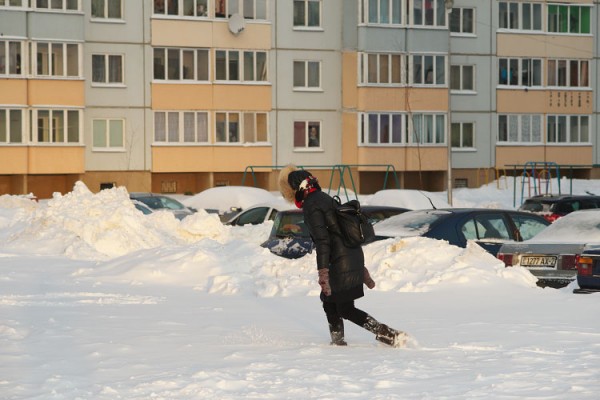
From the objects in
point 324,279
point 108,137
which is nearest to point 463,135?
point 108,137

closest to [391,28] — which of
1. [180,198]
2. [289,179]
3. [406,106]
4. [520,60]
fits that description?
[406,106]

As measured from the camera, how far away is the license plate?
57.4ft

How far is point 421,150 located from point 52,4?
642 inches

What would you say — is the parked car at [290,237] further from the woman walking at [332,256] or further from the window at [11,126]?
the window at [11,126]

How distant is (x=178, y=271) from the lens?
18.9m

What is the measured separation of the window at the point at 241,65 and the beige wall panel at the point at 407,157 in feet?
17.2

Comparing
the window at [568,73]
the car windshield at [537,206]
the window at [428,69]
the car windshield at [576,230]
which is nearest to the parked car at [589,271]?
the car windshield at [576,230]

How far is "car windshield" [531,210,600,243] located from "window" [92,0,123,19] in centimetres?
3569

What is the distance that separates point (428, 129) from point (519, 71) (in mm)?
5700

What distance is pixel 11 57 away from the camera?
4962cm

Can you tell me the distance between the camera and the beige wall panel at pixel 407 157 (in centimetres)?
5462

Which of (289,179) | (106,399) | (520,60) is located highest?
(520,60)

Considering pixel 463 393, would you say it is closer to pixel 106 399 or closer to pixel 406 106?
pixel 106 399

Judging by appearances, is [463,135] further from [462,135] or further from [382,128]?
[382,128]
